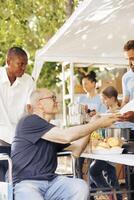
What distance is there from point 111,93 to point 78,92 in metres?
2.19

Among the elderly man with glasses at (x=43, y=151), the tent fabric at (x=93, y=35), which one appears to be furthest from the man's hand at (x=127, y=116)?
the tent fabric at (x=93, y=35)

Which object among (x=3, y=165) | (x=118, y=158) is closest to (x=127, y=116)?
(x=118, y=158)

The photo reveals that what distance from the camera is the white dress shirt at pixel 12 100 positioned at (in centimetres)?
440

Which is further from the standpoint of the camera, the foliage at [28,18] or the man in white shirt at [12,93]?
the foliage at [28,18]

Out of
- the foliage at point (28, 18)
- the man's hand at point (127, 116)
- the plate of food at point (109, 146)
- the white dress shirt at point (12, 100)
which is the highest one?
the foliage at point (28, 18)

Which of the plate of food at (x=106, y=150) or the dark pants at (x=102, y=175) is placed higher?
the plate of food at (x=106, y=150)

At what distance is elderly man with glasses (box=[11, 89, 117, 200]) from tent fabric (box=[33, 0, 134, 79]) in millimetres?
1997

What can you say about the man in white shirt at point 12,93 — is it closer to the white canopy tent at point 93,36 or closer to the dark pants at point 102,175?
Result: the dark pants at point 102,175

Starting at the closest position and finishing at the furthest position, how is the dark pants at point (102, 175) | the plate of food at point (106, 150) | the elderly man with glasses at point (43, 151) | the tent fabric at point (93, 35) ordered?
the elderly man with glasses at point (43, 151)
the plate of food at point (106, 150)
the dark pants at point (102, 175)
the tent fabric at point (93, 35)

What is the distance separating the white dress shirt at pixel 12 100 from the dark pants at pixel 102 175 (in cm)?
120

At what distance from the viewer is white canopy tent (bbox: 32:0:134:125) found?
5.59 metres

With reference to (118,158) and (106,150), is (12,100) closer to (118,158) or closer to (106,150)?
(106,150)

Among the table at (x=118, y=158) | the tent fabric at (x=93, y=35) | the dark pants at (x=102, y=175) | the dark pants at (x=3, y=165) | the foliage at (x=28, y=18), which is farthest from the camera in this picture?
the foliage at (x=28, y=18)

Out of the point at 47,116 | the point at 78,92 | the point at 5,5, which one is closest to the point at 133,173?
the point at 47,116
